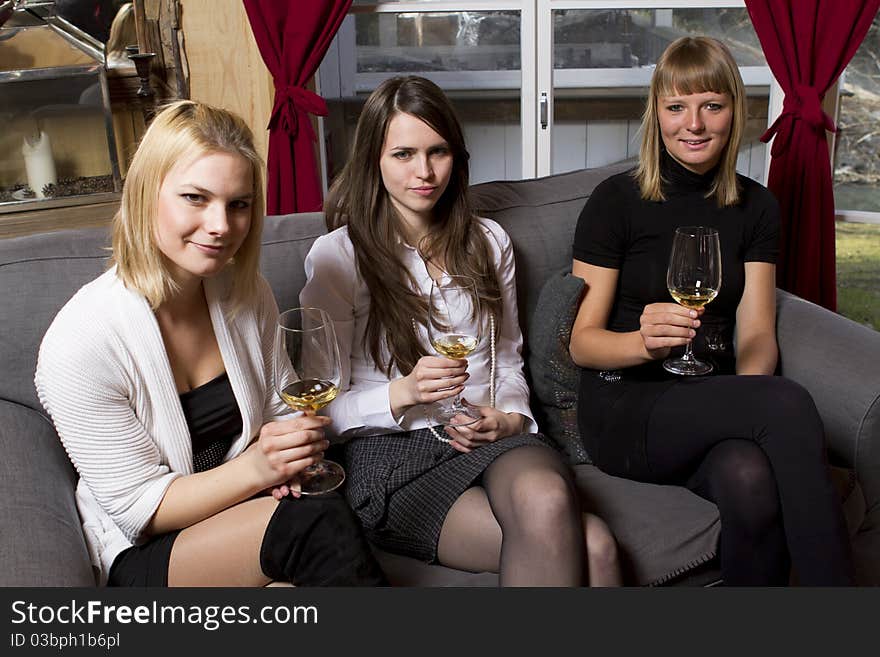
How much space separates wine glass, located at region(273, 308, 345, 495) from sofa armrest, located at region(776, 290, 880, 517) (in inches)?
43.8

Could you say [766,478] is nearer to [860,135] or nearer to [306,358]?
[306,358]

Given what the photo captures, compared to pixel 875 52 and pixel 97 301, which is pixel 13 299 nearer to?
pixel 97 301

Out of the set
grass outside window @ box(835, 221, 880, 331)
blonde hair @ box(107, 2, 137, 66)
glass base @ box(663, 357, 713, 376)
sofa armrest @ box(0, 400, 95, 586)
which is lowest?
grass outside window @ box(835, 221, 880, 331)

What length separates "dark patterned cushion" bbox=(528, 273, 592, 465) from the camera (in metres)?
2.07

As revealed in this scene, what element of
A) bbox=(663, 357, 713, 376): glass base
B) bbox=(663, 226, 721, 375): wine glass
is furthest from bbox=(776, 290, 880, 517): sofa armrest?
bbox=(663, 226, 721, 375): wine glass

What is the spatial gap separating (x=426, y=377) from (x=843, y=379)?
0.90m

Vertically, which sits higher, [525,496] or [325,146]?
[325,146]

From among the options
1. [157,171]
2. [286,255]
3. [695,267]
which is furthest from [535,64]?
[157,171]

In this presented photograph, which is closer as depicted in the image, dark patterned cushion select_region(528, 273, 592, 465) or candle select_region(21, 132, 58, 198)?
dark patterned cushion select_region(528, 273, 592, 465)

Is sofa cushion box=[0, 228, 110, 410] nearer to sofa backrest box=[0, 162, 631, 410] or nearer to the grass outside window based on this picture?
sofa backrest box=[0, 162, 631, 410]

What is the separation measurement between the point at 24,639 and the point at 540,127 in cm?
241

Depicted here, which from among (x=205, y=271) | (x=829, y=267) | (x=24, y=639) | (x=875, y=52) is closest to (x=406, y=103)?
(x=205, y=271)

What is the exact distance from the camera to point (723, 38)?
3.20 meters

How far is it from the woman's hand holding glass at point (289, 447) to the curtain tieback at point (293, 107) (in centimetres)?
172
